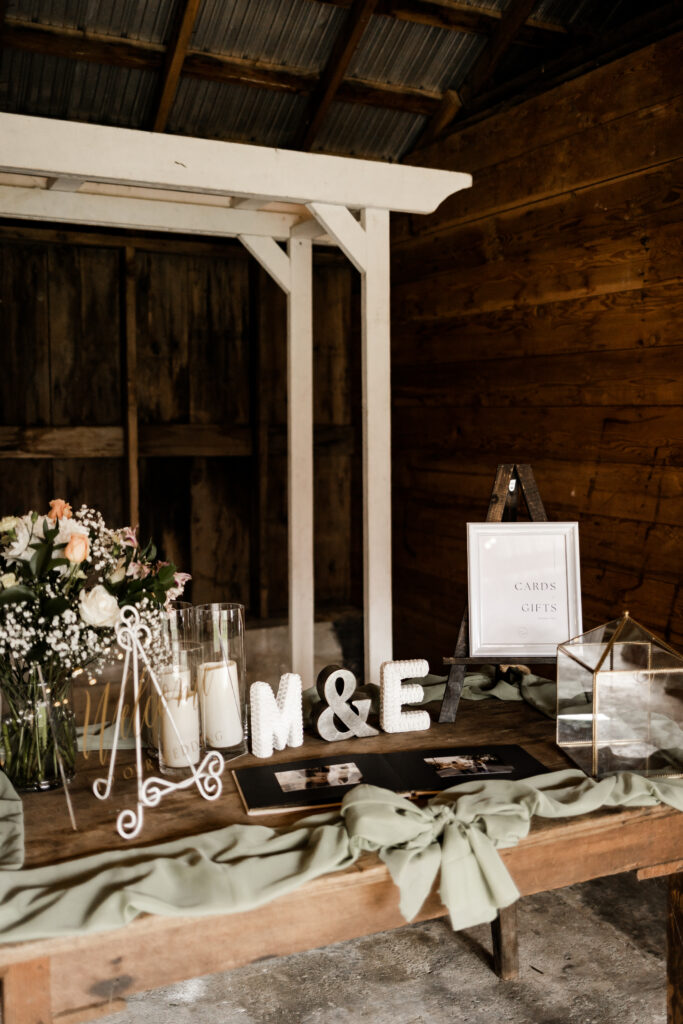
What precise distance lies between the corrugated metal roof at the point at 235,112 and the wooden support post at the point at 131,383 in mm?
649

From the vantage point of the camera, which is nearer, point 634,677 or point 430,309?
point 634,677

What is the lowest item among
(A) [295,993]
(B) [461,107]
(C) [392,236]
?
(A) [295,993]

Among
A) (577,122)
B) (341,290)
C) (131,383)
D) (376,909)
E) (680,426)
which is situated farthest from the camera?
(341,290)

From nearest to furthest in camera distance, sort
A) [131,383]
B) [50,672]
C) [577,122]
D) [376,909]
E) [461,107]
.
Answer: [376,909]
[50,672]
[577,122]
[461,107]
[131,383]

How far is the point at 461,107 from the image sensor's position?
3.92 metres

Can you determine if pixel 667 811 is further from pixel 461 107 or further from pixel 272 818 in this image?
pixel 461 107

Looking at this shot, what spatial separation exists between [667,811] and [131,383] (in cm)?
336

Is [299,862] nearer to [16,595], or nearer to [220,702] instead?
[220,702]

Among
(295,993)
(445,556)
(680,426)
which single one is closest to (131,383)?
(445,556)

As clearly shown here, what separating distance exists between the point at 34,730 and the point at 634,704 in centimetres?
95

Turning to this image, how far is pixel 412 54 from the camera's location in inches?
147

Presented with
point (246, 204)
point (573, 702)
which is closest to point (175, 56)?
point (246, 204)

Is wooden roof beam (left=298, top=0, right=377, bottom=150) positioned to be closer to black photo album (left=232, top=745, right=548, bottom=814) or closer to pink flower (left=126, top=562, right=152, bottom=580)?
pink flower (left=126, top=562, right=152, bottom=580)

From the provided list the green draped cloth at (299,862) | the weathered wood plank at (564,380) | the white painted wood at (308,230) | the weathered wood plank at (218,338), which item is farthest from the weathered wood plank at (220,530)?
the green draped cloth at (299,862)
